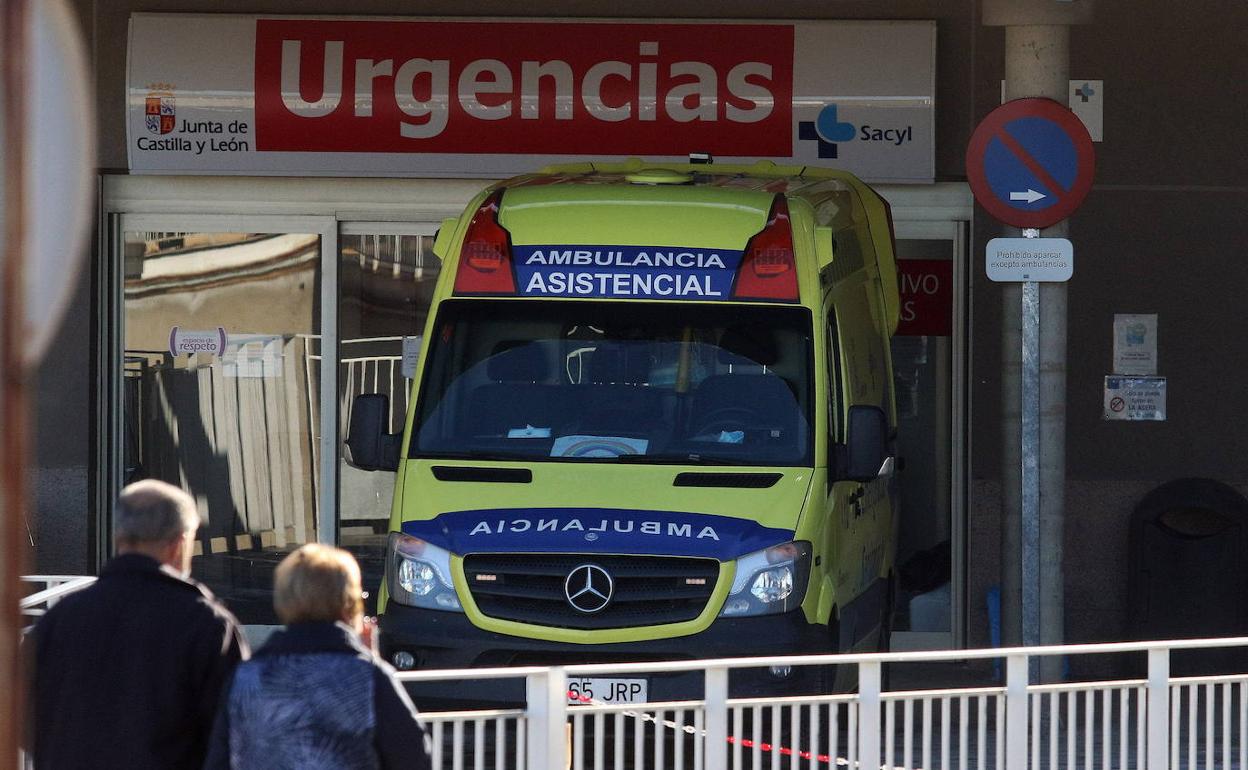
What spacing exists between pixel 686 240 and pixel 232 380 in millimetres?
4804

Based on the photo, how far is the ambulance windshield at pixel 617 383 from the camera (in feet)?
24.7

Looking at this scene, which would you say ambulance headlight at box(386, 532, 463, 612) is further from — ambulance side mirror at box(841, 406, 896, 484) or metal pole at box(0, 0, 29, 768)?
metal pole at box(0, 0, 29, 768)

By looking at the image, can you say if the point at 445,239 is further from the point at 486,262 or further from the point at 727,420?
the point at 727,420

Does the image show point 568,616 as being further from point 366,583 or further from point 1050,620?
point 366,583

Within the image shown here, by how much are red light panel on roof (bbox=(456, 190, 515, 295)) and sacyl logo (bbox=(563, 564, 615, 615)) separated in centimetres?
138

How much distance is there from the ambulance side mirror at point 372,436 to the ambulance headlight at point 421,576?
48cm

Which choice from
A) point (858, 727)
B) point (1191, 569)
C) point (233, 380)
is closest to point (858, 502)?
point (858, 727)

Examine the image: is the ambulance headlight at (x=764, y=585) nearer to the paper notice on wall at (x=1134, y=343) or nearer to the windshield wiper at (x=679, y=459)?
the windshield wiper at (x=679, y=459)

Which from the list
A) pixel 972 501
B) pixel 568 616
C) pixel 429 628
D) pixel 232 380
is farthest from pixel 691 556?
pixel 232 380

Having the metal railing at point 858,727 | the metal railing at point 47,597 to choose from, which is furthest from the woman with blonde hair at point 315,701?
the metal railing at point 47,597

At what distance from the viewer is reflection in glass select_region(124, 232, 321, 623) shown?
11.7 metres

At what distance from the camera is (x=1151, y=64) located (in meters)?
11.0

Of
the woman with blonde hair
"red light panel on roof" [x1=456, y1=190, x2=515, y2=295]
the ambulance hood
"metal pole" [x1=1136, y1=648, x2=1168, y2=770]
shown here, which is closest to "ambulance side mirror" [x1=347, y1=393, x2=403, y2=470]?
the ambulance hood

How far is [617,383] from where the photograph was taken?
301 inches
